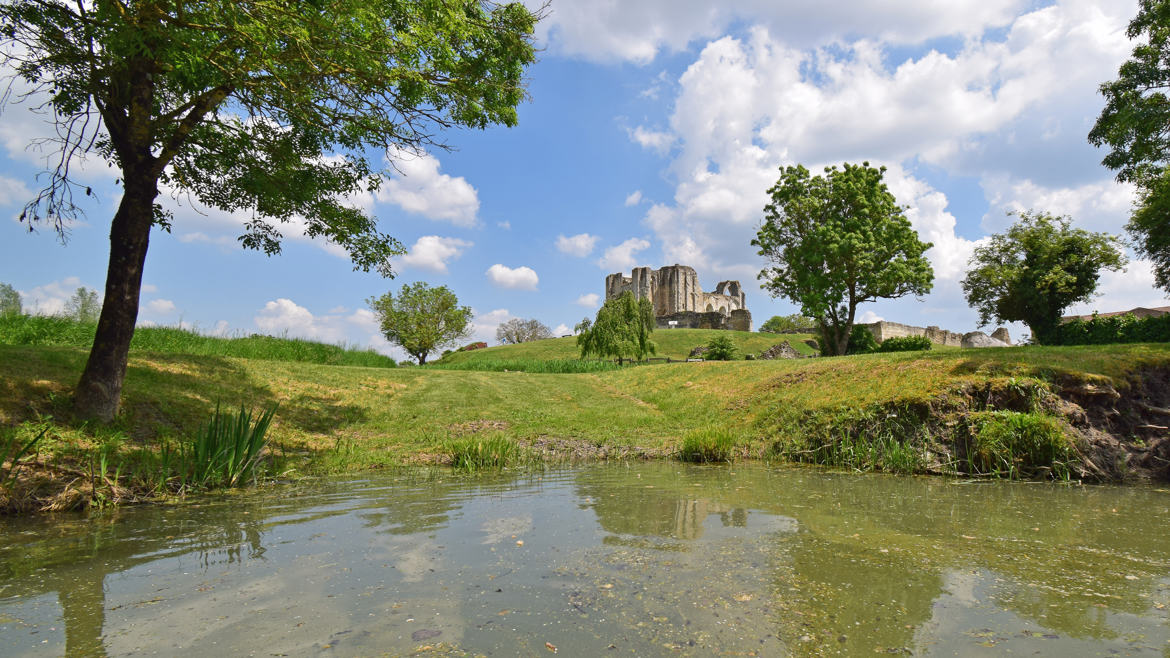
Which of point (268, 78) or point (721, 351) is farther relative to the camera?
point (721, 351)

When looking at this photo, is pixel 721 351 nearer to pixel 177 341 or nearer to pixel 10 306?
pixel 177 341

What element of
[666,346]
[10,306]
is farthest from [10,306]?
[666,346]

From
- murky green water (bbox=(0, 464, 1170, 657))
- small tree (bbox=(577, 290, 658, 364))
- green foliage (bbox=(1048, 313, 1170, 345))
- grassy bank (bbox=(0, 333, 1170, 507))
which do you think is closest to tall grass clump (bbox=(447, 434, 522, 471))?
grassy bank (bbox=(0, 333, 1170, 507))

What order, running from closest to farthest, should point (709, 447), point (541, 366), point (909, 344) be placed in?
point (709, 447) < point (541, 366) < point (909, 344)

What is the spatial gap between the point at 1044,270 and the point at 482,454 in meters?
37.2

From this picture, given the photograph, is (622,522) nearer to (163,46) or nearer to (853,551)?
(853,551)

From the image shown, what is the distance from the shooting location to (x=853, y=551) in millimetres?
4461

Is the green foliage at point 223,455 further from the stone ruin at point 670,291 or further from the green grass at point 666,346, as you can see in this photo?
the stone ruin at point 670,291


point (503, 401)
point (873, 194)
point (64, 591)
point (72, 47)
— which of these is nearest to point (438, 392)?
point (503, 401)

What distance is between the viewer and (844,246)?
28688mm

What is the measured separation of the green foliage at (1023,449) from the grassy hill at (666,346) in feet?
130

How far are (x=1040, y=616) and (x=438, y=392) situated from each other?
46.7 feet

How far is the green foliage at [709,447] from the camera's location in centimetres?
1092

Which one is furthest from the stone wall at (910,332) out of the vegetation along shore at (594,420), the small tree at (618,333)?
the vegetation along shore at (594,420)
